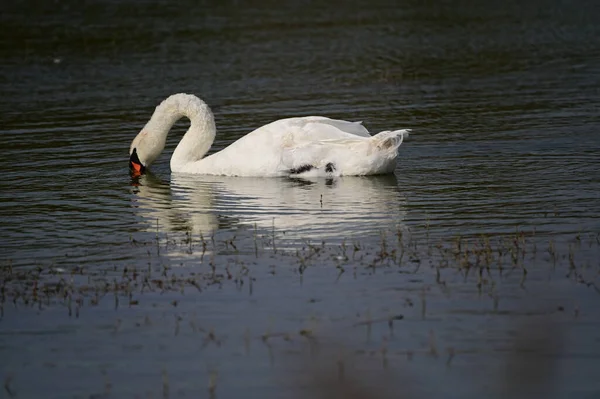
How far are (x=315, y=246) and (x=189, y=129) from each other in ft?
16.7

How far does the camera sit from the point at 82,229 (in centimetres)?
1123

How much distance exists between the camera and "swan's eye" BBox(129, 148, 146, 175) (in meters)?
14.7

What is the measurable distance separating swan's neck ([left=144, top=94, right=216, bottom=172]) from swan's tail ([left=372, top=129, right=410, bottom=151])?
2.67 m

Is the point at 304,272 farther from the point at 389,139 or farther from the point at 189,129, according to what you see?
the point at 189,129

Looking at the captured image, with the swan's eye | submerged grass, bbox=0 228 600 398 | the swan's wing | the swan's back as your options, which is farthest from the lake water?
the swan's wing

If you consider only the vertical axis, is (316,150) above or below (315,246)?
above

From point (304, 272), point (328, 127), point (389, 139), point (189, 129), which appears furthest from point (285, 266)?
point (189, 129)

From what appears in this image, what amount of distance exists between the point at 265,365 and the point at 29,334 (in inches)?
69.6

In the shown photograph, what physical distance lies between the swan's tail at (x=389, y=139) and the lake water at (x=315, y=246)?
423 millimetres

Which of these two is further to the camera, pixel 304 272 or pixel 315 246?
pixel 315 246

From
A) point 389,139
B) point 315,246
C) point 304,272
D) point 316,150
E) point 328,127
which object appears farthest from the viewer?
point 328,127

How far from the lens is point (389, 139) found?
12.8 meters

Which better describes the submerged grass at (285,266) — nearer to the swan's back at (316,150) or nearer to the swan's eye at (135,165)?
the swan's back at (316,150)

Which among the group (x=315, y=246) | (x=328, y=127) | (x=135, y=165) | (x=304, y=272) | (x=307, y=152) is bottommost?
(x=304, y=272)
